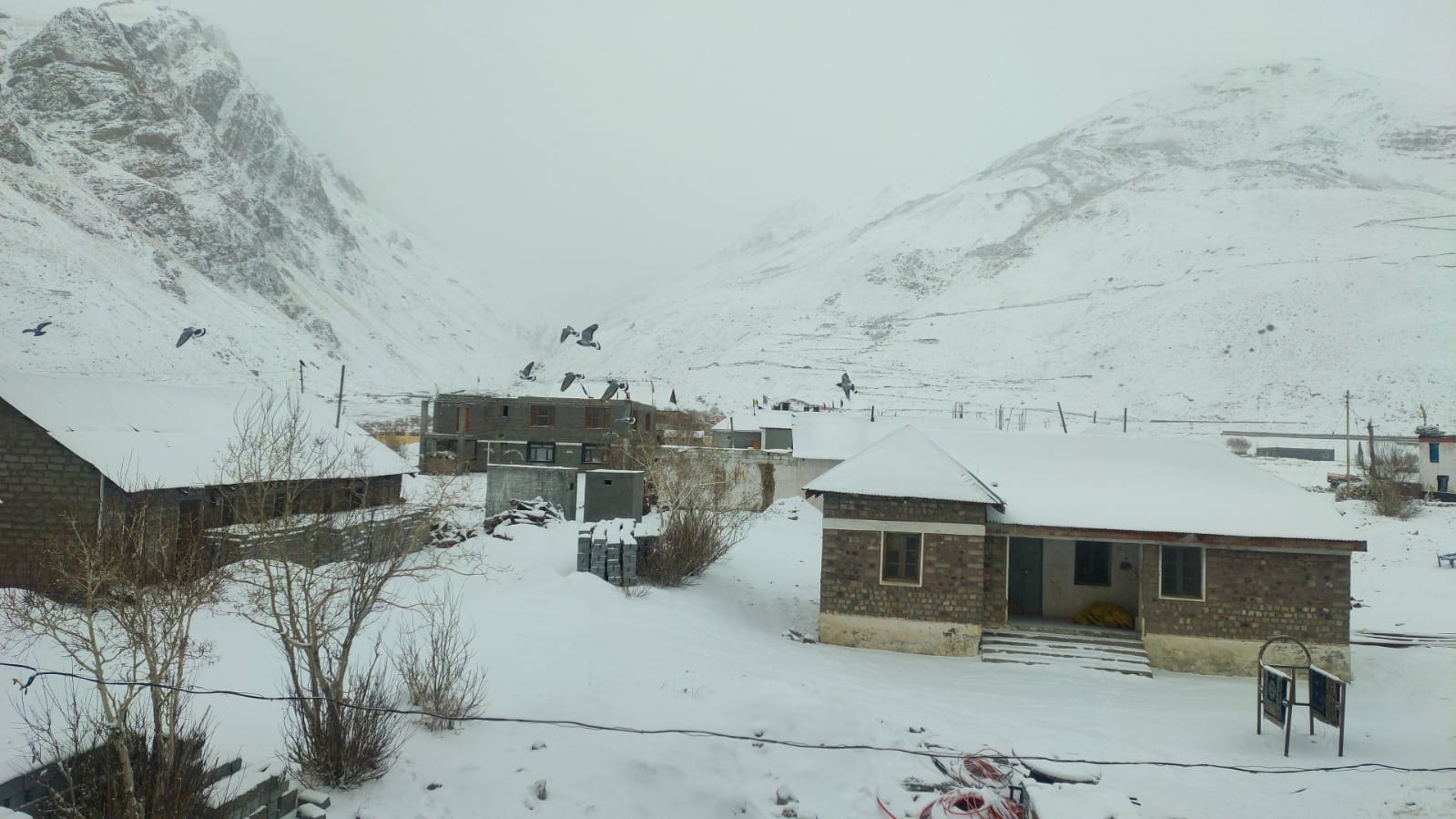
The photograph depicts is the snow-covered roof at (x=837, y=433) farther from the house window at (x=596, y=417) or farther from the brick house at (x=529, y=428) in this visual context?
the house window at (x=596, y=417)

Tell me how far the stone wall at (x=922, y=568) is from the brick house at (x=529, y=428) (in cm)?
3832

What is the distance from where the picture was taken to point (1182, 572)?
1758 cm

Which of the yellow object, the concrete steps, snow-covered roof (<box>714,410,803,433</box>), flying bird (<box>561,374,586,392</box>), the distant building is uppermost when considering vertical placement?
flying bird (<box>561,374,586,392</box>)

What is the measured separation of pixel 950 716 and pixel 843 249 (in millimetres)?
176127

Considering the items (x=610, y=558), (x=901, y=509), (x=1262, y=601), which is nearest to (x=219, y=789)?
(x=610, y=558)

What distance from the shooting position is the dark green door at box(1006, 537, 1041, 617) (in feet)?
66.1

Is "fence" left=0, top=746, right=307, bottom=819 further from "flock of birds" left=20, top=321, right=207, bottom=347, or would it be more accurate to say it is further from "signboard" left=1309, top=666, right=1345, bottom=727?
"flock of birds" left=20, top=321, right=207, bottom=347

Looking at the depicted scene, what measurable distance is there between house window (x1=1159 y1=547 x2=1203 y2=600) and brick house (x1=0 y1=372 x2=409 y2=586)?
18317 millimetres

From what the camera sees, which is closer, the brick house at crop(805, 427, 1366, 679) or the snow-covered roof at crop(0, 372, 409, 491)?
the brick house at crop(805, 427, 1366, 679)

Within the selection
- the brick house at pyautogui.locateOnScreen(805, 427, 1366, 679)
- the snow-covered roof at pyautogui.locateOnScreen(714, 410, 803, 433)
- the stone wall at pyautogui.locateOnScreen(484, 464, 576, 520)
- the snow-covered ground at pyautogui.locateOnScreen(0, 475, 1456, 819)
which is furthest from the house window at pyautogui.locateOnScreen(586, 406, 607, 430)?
the brick house at pyautogui.locateOnScreen(805, 427, 1366, 679)

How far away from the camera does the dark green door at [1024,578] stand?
66.1ft

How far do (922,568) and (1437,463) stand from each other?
44.6 m

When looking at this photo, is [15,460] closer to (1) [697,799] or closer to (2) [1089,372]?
(1) [697,799]

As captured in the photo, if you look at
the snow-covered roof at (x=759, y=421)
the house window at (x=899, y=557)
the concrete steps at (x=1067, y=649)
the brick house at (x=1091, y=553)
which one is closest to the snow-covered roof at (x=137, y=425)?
the brick house at (x=1091, y=553)
